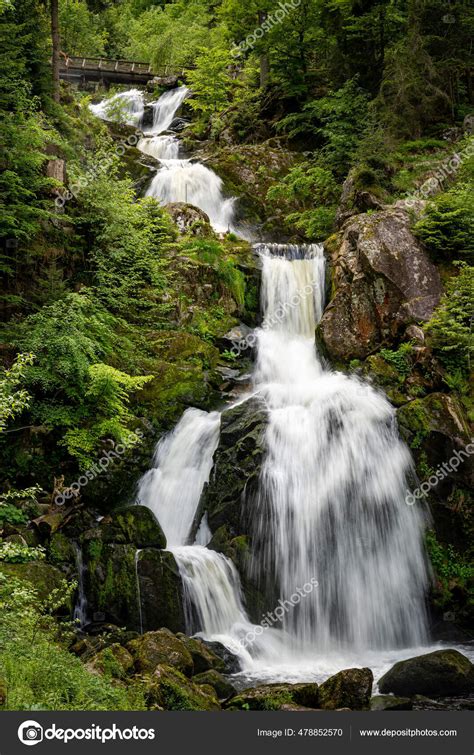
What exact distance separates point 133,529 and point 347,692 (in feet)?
14.3

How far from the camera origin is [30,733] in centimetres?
476

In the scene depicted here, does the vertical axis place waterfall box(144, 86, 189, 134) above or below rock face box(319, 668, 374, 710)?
above

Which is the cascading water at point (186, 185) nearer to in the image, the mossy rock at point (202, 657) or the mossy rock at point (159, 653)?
the mossy rock at point (202, 657)

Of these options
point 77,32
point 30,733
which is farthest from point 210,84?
point 30,733

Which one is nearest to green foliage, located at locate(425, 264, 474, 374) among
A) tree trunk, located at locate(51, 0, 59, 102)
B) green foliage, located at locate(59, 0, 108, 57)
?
tree trunk, located at locate(51, 0, 59, 102)

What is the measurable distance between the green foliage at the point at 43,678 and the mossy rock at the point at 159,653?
3.16ft

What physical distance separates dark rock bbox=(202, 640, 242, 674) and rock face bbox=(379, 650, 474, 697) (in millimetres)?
2094

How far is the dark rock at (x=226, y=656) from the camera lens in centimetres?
871

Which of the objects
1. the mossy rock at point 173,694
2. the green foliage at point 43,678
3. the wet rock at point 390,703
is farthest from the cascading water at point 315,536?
the green foliage at point 43,678

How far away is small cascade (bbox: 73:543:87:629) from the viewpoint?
30.8ft

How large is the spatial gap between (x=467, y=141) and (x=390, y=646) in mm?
14170

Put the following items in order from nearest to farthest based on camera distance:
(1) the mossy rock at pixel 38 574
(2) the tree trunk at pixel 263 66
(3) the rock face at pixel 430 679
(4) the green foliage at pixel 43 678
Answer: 1. (4) the green foliage at pixel 43 678
2. (3) the rock face at pixel 430 679
3. (1) the mossy rock at pixel 38 574
4. (2) the tree trunk at pixel 263 66

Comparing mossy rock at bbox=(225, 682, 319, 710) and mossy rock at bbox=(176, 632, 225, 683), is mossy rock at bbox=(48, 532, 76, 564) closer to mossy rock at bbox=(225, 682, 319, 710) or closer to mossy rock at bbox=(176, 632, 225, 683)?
mossy rock at bbox=(176, 632, 225, 683)

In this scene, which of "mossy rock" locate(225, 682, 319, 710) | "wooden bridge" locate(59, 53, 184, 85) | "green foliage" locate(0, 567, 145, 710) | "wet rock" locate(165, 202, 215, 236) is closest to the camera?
"green foliage" locate(0, 567, 145, 710)
